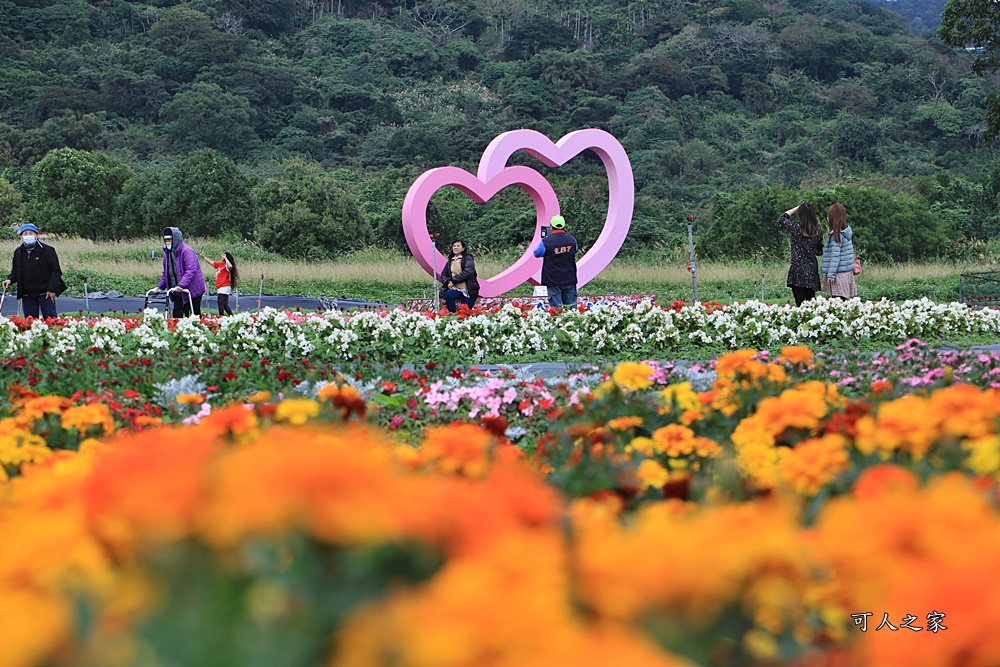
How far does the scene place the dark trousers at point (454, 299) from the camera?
1057cm

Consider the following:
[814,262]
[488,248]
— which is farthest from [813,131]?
[814,262]

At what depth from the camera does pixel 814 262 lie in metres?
9.44

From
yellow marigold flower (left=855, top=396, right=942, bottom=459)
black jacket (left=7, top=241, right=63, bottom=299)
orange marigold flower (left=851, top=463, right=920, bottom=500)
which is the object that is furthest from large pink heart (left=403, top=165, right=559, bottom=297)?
orange marigold flower (left=851, top=463, right=920, bottom=500)

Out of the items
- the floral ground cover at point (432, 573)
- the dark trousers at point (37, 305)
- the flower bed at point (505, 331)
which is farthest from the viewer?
the dark trousers at point (37, 305)

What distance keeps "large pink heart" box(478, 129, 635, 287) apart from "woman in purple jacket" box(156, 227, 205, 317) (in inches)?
176

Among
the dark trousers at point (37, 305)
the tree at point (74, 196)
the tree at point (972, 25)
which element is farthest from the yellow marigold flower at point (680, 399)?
the tree at point (74, 196)

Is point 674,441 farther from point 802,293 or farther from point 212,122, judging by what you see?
point 212,122

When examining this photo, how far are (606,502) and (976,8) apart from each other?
21.5 meters

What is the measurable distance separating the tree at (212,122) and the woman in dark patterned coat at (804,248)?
38995mm

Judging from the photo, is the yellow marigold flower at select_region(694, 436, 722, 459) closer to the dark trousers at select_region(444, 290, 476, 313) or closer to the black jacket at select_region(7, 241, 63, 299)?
the dark trousers at select_region(444, 290, 476, 313)

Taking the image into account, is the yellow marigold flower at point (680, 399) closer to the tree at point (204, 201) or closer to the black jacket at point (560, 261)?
the black jacket at point (560, 261)

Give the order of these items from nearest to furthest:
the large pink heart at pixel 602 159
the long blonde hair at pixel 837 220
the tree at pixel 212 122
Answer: the long blonde hair at pixel 837 220 → the large pink heart at pixel 602 159 → the tree at pixel 212 122

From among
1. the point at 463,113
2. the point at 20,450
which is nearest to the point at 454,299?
the point at 20,450

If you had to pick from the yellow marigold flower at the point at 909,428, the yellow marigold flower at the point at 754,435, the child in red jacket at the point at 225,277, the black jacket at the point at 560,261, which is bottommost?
the child in red jacket at the point at 225,277
